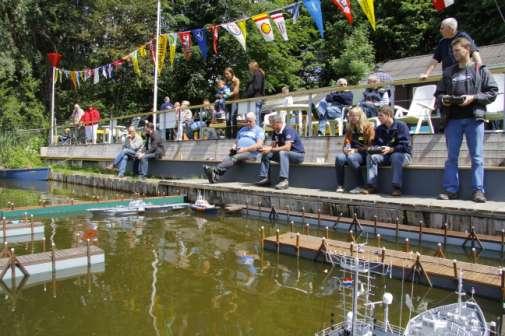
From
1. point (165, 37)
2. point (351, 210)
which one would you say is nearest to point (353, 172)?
point (351, 210)

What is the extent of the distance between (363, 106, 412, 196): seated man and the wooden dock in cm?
250

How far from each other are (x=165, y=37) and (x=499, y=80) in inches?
491

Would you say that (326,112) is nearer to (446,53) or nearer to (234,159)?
(234,159)

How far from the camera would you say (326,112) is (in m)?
10.5

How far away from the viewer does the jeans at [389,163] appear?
316 inches

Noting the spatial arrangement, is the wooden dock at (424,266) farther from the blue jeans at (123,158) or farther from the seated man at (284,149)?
the blue jeans at (123,158)

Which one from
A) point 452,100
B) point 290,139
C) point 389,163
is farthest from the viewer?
point 290,139

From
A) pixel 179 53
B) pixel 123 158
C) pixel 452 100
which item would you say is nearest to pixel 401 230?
pixel 452 100

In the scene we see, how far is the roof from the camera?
1484cm

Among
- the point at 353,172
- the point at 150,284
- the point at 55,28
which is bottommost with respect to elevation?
the point at 150,284

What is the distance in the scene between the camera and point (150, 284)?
16.5 ft

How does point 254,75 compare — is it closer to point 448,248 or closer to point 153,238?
point 153,238

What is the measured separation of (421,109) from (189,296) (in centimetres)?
622

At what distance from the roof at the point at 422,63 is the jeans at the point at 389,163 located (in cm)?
675
